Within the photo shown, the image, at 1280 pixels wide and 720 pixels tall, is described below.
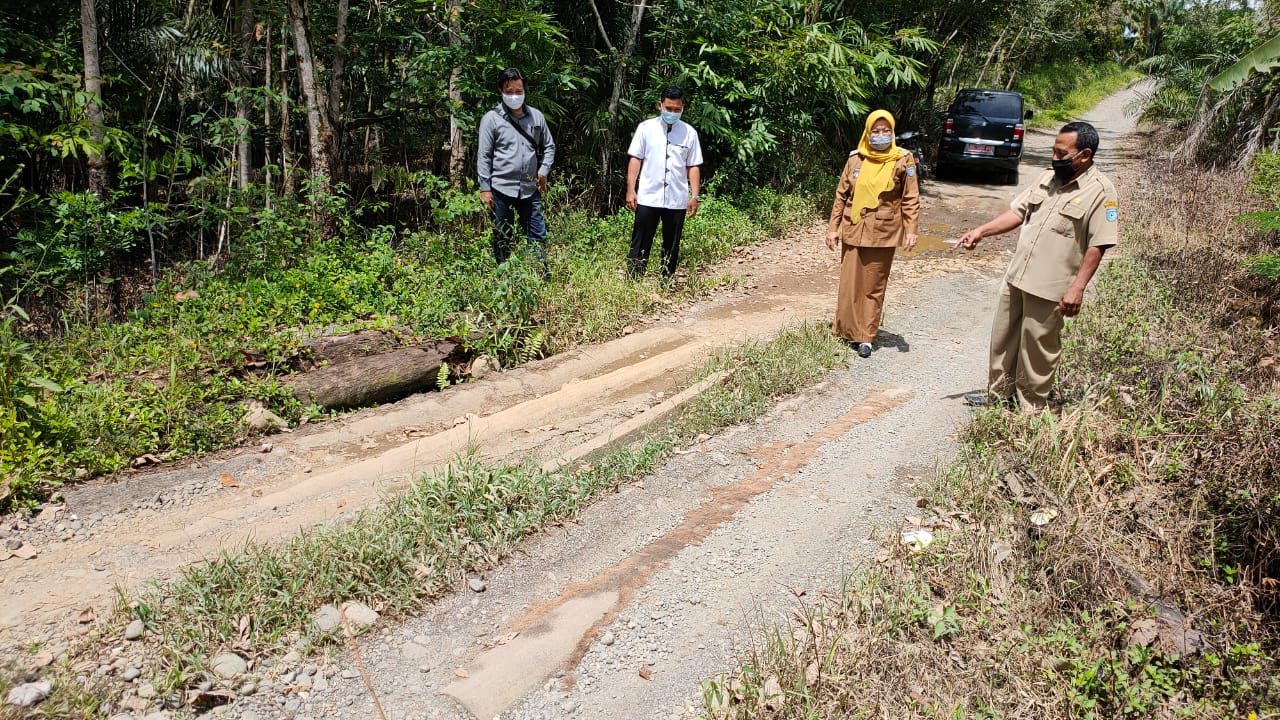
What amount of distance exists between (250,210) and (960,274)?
26.2 feet

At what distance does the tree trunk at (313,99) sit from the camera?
8070 millimetres

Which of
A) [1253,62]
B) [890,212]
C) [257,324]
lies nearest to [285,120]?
[257,324]

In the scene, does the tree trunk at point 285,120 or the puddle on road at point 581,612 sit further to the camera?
the tree trunk at point 285,120

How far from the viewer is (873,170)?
5.97 meters

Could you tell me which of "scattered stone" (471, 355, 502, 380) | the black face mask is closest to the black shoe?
the black face mask

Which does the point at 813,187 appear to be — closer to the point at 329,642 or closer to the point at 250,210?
the point at 250,210

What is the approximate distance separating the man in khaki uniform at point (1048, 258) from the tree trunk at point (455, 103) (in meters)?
6.27

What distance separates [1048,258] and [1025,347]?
1.87ft

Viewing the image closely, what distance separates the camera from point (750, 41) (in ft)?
36.6

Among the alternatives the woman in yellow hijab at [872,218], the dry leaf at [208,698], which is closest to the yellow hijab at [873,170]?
the woman in yellow hijab at [872,218]

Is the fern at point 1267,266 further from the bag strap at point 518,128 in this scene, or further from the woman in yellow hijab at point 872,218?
the bag strap at point 518,128

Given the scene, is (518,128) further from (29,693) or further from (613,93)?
(29,693)

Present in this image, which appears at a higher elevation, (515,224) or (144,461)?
(515,224)

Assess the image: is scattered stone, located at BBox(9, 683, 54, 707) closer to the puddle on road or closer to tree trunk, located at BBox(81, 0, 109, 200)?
the puddle on road
